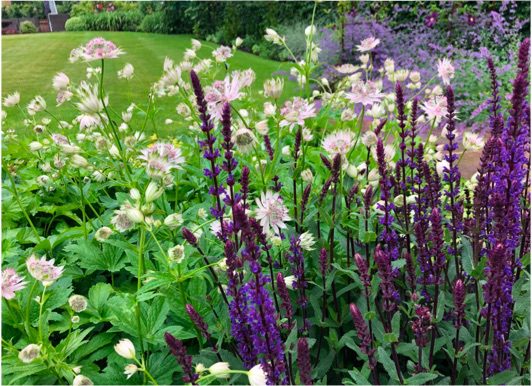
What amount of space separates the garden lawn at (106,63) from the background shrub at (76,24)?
0.13 metres

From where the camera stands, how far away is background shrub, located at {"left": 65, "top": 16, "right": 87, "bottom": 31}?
A: 923 cm

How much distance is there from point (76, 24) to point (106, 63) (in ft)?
2.65

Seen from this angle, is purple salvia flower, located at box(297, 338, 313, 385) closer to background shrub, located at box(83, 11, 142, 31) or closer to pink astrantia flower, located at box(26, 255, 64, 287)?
pink astrantia flower, located at box(26, 255, 64, 287)

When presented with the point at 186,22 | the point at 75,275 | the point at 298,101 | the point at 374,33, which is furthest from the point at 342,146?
the point at 186,22

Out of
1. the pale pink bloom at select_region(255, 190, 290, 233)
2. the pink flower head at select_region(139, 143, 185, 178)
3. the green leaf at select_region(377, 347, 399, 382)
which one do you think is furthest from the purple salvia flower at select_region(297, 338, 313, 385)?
the pink flower head at select_region(139, 143, 185, 178)

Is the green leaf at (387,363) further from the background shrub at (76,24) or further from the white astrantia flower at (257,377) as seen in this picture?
the background shrub at (76,24)

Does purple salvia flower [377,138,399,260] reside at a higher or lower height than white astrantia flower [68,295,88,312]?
higher

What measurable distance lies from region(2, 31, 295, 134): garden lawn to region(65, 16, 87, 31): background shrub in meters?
0.13

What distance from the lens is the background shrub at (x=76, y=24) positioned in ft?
30.3

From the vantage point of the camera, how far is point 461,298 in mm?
1133

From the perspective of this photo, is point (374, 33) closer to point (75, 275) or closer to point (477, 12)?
point (477, 12)

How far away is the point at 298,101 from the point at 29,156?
2.02 meters

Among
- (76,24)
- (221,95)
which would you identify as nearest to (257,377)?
(221,95)

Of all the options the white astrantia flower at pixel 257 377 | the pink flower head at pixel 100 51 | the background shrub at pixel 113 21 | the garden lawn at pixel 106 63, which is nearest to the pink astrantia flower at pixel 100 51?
the pink flower head at pixel 100 51
